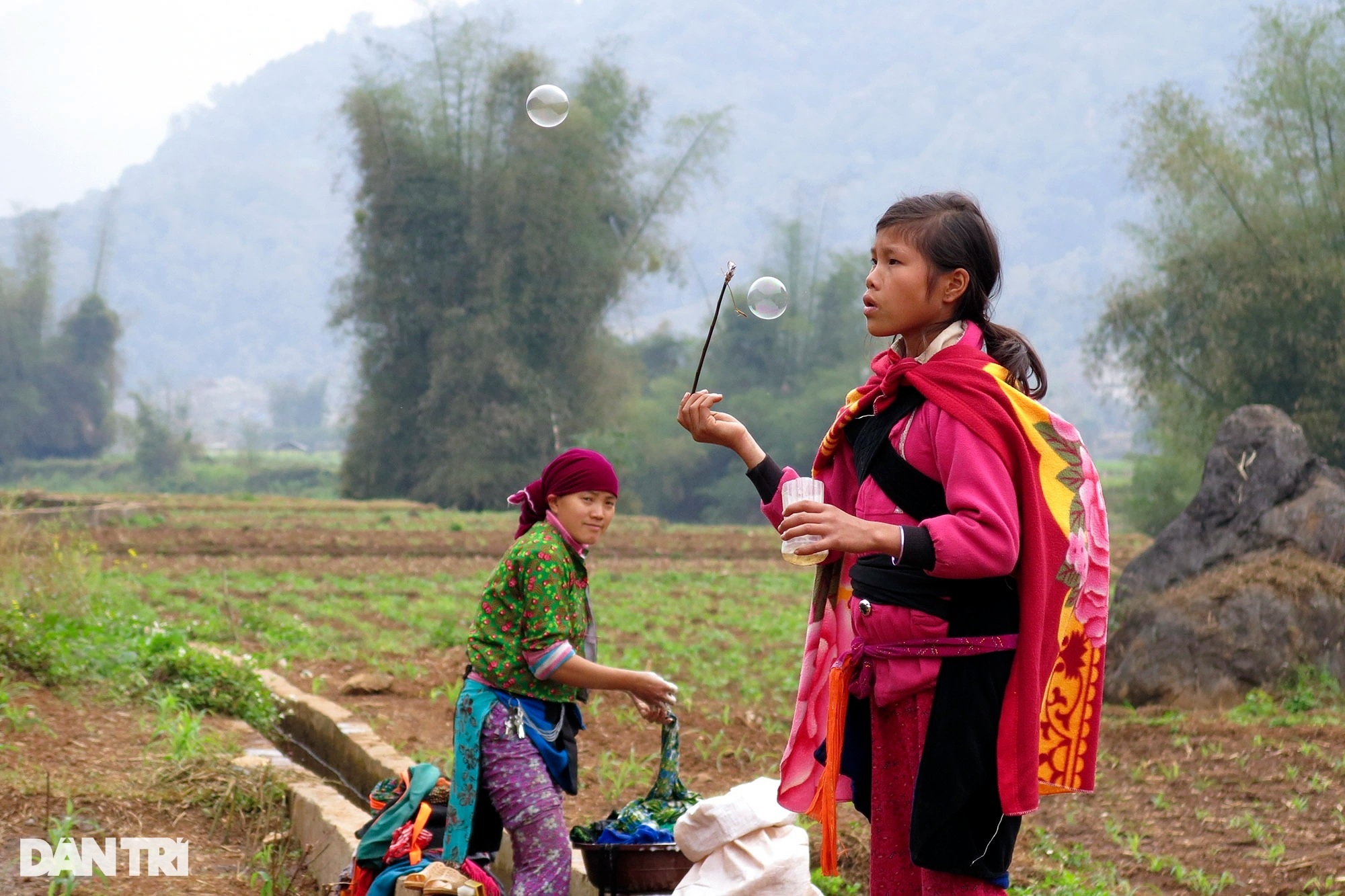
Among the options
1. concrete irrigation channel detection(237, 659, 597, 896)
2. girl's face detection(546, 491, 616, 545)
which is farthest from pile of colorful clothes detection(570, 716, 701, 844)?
girl's face detection(546, 491, 616, 545)

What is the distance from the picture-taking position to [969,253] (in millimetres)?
2357

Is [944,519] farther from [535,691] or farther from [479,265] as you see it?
[479,265]

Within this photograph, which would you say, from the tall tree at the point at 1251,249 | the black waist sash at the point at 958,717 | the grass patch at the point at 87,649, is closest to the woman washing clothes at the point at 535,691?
the black waist sash at the point at 958,717

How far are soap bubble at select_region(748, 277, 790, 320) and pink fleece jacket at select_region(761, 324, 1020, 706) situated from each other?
2.31ft

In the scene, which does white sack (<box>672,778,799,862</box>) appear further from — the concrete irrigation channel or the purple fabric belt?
the purple fabric belt

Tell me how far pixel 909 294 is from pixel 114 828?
348 cm

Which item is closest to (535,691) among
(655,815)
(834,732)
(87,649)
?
(655,815)

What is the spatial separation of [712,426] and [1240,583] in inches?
239

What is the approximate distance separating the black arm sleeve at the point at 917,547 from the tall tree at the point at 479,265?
2793 cm

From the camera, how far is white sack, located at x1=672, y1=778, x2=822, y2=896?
3137 mm

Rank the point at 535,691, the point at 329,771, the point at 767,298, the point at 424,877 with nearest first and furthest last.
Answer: the point at 767,298, the point at 424,877, the point at 535,691, the point at 329,771

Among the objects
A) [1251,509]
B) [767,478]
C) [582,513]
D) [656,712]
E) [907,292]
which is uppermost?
[907,292]

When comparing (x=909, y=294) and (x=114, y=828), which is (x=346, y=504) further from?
(x=909, y=294)

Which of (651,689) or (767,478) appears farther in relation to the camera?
(651,689)
